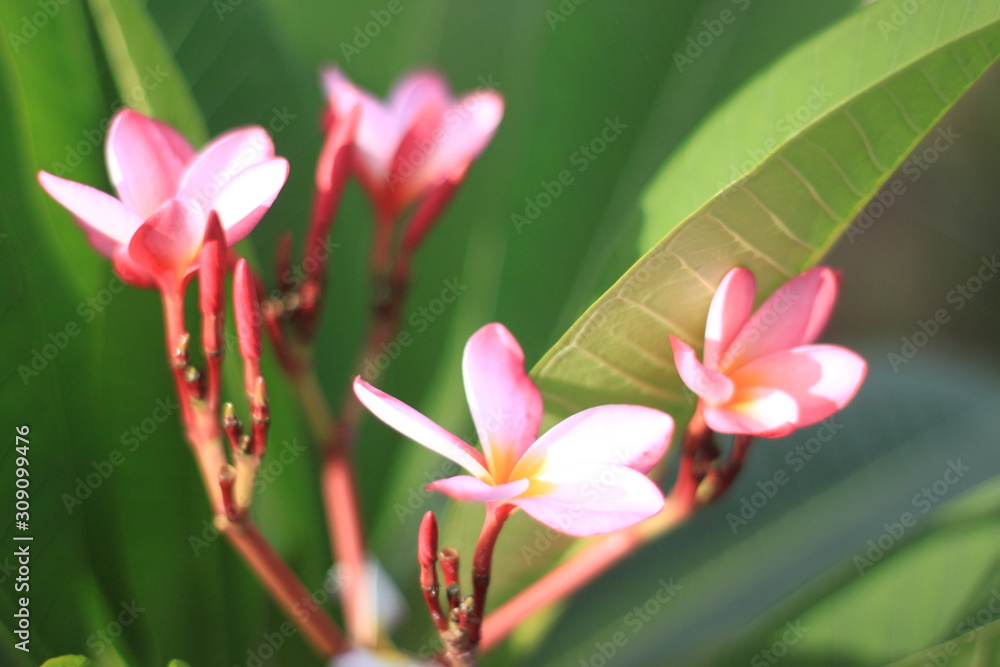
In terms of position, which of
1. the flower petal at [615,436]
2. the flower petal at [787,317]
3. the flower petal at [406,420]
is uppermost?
the flower petal at [787,317]

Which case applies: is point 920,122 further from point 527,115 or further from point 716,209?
point 527,115

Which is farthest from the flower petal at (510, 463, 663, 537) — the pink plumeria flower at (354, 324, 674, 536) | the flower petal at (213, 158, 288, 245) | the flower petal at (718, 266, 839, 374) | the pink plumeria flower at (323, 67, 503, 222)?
the pink plumeria flower at (323, 67, 503, 222)

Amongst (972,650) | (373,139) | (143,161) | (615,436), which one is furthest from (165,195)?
(972,650)

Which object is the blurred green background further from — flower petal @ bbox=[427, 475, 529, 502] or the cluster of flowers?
flower petal @ bbox=[427, 475, 529, 502]

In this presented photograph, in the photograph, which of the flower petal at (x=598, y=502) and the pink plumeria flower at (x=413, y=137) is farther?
the pink plumeria flower at (x=413, y=137)

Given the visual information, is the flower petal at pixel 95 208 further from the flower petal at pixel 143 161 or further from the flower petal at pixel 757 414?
the flower petal at pixel 757 414

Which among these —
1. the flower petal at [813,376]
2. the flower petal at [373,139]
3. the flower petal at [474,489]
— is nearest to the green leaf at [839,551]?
the flower petal at [813,376]

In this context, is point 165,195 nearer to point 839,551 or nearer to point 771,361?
point 771,361
